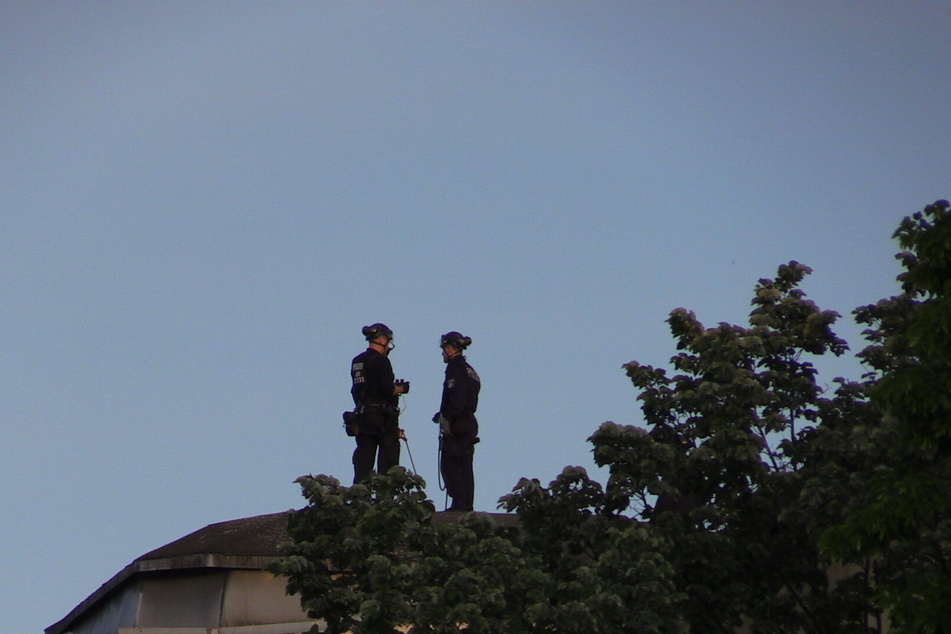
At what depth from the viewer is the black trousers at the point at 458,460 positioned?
945 inches

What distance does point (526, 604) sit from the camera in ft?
60.4

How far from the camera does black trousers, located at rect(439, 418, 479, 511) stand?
24016 millimetres

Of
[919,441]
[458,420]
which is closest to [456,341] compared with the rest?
[458,420]

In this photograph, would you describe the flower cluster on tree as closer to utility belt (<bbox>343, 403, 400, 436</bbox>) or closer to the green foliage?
the green foliage

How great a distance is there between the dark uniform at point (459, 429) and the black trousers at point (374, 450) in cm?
72

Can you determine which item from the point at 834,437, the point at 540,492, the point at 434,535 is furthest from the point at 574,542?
the point at 834,437

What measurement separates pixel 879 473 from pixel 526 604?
4.15 meters

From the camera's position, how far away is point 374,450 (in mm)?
24047

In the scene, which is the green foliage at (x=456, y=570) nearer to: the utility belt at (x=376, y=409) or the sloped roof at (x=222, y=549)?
→ the sloped roof at (x=222, y=549)

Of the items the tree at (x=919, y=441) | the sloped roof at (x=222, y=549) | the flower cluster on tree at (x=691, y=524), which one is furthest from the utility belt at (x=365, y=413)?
the tree at (x=919, y=441)

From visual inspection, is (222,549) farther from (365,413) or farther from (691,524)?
(691,524)

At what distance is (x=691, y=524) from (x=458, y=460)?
462 cm

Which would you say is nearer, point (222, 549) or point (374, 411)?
point (222, 549)

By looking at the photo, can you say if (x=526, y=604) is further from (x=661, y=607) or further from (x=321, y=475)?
(x=321, y=475)
